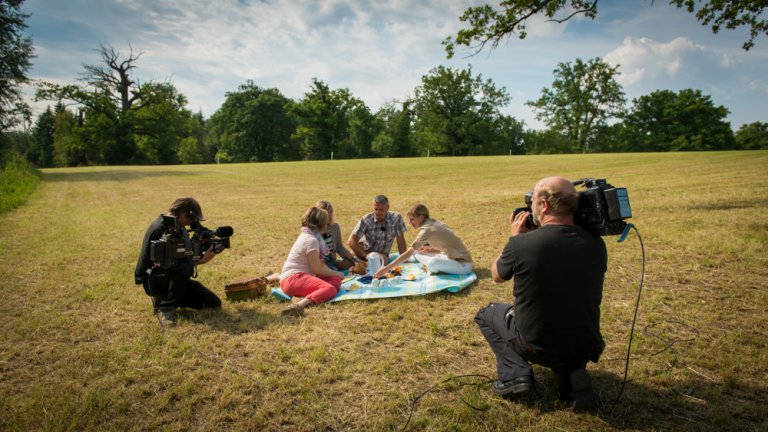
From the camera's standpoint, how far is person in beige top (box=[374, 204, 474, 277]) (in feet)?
20.6

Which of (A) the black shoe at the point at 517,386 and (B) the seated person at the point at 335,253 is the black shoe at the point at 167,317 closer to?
(B) the seated person at the point at 335,253

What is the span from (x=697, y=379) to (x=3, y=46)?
35.0 m

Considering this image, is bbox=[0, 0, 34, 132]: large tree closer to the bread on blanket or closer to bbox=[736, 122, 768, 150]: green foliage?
the bread on blanket

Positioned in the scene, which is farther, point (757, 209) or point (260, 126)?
point (260, 126)

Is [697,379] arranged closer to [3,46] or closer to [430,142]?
[3,46]

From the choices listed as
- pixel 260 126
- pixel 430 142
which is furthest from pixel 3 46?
pixel 430 142

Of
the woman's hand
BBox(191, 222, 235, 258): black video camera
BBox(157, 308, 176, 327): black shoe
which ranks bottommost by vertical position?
BBox(157, 308, 176, 327): black shoe

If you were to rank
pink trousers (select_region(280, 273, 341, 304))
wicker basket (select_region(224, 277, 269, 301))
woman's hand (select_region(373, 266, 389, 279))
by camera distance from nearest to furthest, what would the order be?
pink trousers (select_region(280, 273, 341, 304)) → wicker basket (select_region(224, 277, 269, 301)) → woman's hand (select_region(373, 266, 389, 279))

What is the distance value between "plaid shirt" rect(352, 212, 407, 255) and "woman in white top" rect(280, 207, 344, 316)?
1.73m

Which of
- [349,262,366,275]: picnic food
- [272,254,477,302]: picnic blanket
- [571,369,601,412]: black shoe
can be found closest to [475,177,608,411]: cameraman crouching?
[571,369,601,412]: black shoe

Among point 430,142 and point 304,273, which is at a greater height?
point 430,142

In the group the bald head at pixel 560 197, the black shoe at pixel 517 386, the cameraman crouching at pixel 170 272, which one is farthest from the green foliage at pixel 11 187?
the bald head at pixel 560 197

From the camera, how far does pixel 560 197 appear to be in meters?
2.96

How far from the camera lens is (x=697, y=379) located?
3.50 meters
